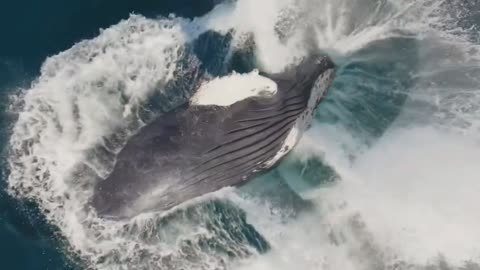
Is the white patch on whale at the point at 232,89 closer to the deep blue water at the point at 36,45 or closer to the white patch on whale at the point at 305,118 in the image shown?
the white patch on whale at the point at 305,118

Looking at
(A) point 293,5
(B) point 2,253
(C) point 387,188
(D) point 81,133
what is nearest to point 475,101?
(C) point 387,188

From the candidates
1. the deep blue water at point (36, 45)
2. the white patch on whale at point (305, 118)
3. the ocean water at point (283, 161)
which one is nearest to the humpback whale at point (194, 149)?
the white patch on whale at point (305, 118)

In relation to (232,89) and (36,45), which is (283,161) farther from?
(36,45)

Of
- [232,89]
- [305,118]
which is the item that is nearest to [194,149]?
[232,89]

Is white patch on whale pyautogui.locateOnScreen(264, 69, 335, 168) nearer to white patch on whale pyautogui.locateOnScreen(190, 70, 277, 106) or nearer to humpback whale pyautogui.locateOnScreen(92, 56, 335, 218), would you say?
humpback whale pyautogui.locateOnScreen(92, 56, 335, 218)

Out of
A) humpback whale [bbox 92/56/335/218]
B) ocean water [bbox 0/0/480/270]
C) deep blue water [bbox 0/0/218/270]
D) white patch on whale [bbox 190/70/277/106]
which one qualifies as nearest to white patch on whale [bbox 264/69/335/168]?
humpback whale [bbox 92/56/335/218]

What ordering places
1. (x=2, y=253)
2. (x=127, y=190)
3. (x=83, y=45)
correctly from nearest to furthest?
(x=127, y=190), (x=2, y=253), (x=83, y=45)

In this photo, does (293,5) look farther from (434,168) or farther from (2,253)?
(2,253)
